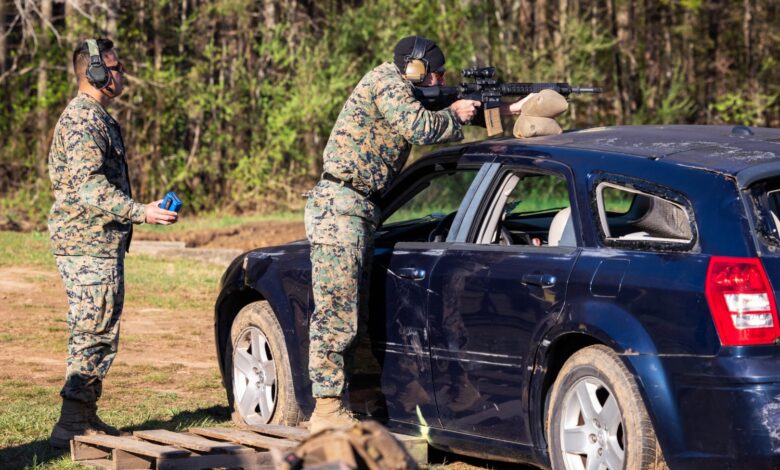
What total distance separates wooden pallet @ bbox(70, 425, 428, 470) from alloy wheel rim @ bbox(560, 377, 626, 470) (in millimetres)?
913

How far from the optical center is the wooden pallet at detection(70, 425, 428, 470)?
242 inches

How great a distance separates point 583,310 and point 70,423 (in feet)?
10.5

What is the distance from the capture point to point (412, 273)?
651cm

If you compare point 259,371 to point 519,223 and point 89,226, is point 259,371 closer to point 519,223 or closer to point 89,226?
point 89,226

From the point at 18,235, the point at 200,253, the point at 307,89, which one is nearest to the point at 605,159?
the point at 200,253

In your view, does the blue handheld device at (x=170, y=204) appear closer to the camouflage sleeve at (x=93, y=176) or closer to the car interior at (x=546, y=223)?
the camouflage sleeve at (x=93, y=176)

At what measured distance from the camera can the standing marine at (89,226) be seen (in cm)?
725

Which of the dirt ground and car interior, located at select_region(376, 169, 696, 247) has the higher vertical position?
the dirt ground

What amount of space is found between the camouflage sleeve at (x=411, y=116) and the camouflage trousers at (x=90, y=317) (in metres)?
1.75

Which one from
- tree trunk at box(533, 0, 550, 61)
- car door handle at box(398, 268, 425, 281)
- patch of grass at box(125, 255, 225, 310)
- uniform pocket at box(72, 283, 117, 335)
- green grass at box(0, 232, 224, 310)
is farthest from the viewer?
tree trunk at box(533, 0, 550, 61)

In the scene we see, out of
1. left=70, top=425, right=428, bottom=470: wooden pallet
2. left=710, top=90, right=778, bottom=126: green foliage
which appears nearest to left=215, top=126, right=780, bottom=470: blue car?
left=70, top=425, right=428, bottom=470: wooden pallet

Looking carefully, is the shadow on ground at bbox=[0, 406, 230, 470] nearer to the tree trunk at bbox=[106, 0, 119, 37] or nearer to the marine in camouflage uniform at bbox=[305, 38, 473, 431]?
the marine in camouflage uniform at bbox=[305, 38, 473, 431]

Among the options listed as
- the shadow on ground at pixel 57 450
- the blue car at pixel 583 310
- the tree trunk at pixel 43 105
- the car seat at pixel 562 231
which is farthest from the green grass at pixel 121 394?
the tree trunk at pixel 43 105

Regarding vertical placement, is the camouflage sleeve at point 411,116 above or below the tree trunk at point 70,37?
below
